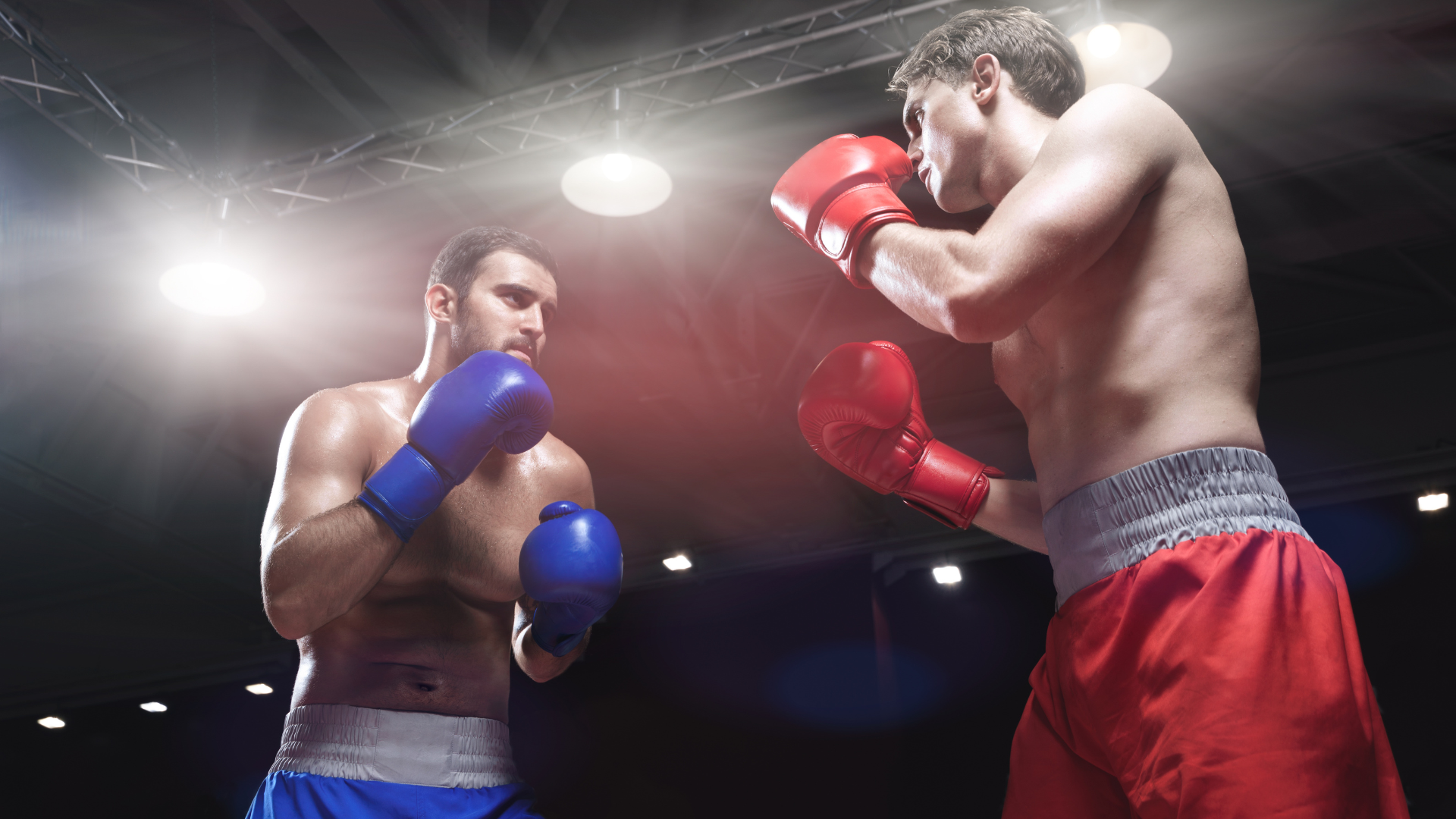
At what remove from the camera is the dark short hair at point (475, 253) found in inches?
85.1

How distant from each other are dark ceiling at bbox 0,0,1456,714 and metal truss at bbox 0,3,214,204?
169 millimetres

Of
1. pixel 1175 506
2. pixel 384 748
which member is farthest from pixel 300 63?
pixel 1175 506

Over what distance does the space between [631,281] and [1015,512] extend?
12.5 feet

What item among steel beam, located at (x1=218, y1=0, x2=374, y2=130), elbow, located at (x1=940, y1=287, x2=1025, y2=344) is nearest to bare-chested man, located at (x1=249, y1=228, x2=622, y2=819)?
elbow, located at (x1=940, y1=287, x2=1025, y2=344)

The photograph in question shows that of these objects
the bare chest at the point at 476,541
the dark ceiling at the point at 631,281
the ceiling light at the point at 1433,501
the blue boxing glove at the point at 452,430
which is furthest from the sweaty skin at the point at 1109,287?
the ceiling light at the point at 1433,501

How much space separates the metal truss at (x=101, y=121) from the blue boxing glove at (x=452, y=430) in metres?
3.32

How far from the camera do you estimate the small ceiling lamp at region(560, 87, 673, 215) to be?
3.98 meters

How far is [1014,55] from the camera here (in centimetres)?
150

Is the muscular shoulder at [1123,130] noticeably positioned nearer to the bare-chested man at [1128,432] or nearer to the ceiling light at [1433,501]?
the bare-chested man at [1128,432]

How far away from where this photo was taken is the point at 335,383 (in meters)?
6.13

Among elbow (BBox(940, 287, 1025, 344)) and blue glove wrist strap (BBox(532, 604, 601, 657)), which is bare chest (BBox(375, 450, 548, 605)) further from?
elbow (BBox(940, 287, 1025, 344))

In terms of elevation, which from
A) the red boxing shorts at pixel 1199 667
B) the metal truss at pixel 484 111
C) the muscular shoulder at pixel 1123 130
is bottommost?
the red boxing shorts at pixel 1199 667

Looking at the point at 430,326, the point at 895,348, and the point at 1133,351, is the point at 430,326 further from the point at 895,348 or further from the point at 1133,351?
the point at 1133,351

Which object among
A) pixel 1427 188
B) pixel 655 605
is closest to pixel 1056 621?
pixel 1427 188
